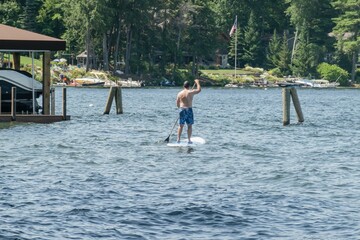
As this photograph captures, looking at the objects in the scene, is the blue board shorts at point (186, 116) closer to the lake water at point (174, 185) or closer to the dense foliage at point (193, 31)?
the lake water at point (174, 185)

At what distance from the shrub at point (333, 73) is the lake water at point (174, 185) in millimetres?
112985

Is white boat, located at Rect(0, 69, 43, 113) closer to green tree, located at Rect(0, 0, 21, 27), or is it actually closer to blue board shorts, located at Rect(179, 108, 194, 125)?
blue board shorts, located at Rect(179, 108, 194, 125)

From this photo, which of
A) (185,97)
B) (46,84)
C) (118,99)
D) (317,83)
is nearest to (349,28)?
(317,83)

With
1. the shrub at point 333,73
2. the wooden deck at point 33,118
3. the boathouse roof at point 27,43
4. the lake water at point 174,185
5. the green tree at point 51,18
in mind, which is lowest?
the shrub at point 333,73

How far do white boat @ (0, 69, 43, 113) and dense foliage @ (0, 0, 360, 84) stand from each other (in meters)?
82.8

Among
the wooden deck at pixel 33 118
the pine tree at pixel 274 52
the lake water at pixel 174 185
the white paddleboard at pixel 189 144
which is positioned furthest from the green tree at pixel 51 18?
the white paddleboard at pixel 189 144

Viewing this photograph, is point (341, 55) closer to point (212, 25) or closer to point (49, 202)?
point (212, 25)

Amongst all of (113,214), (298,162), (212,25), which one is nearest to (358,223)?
(113,214)

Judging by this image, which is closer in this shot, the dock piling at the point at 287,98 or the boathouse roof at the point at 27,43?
the boathouse roof at the point at 27,43

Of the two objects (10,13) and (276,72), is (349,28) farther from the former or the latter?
(10,13)

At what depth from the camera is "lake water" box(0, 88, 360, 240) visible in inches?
838

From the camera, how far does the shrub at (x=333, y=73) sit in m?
158

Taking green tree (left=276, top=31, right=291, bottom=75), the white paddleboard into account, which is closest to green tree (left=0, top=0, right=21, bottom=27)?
green tree (left=276, top=31, right=291, bottom=75)

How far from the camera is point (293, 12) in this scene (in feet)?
525
